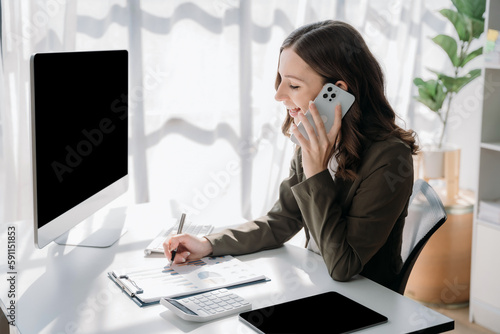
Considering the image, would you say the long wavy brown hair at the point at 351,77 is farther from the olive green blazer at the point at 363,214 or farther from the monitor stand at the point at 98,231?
the monitor stand at the point at 98,231

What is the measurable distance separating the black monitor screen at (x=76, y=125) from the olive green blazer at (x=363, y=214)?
1.28ft

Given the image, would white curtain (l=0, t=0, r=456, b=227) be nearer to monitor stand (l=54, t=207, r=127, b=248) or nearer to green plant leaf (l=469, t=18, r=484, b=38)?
green plant leaf (l=469, t=18, r=484, b=38)

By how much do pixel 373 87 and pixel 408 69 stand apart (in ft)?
6.72

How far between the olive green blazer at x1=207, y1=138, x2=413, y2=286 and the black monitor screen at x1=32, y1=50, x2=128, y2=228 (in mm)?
391

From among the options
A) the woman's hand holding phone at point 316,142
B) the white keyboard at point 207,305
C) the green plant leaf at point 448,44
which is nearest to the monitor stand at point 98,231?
the white keyboard at point 207,305

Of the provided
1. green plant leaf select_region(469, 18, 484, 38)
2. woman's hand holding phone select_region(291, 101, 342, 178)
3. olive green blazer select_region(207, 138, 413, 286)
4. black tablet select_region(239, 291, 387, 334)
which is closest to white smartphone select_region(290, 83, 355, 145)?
woman's hand holding phone select_region(291, 101, 342, 178)

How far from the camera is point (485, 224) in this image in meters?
2.53

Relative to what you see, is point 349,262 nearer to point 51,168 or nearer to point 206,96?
point 51,168

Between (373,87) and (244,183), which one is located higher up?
(373,87)

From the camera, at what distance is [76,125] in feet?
4.74

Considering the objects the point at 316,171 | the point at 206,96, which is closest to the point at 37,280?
the point at 316,171

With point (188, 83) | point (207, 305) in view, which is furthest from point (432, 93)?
point (207, 305)

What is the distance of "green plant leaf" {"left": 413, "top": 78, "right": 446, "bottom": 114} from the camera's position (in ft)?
9.41

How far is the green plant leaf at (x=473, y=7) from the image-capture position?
2.68 metres
